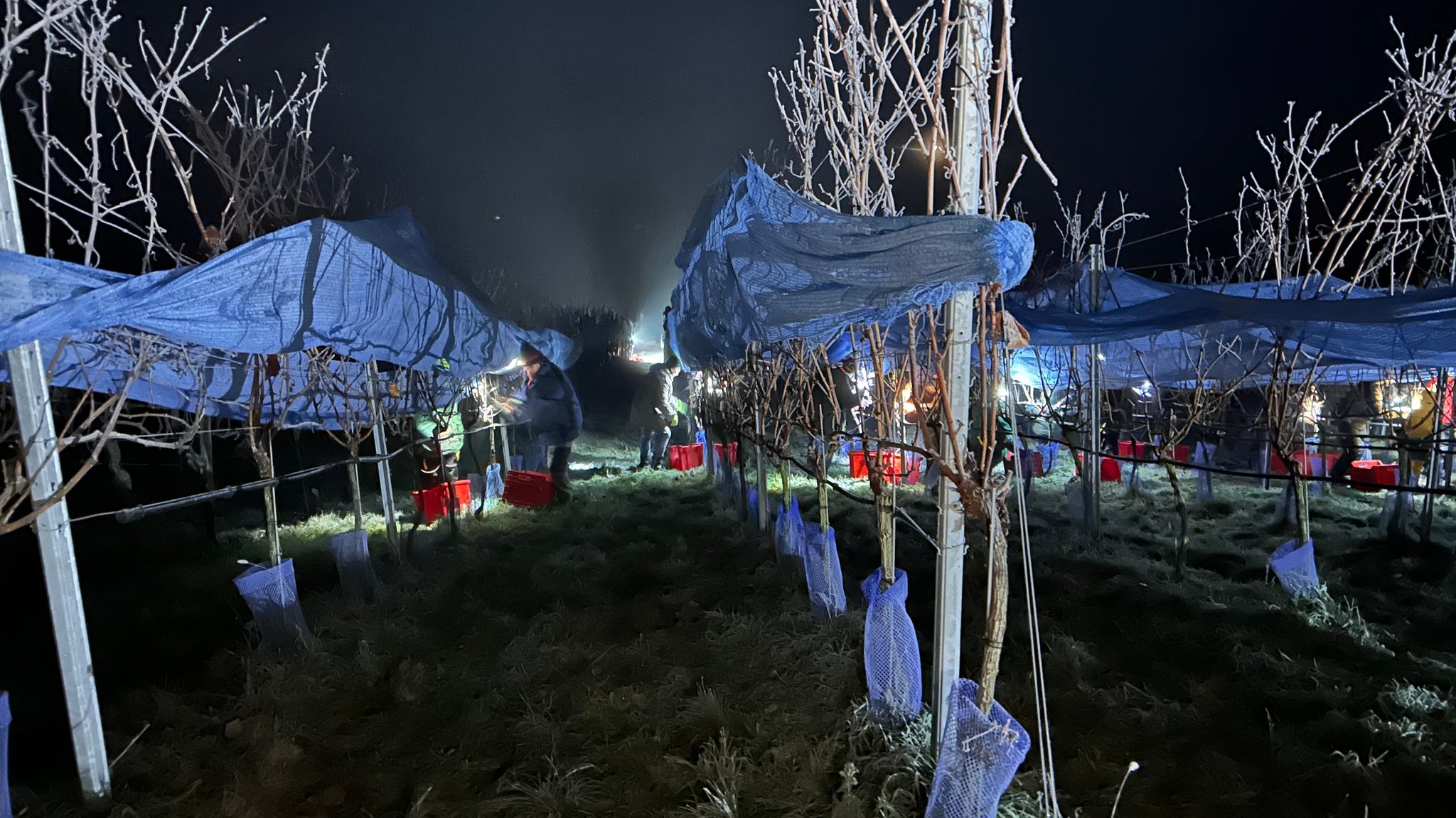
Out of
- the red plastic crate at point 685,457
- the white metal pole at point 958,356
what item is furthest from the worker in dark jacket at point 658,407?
the white metal pole at point 958,356

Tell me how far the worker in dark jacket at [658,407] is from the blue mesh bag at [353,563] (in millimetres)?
8001

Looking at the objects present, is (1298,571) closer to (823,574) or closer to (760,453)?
Result: (823,574)

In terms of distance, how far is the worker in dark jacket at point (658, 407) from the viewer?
45.0 ft

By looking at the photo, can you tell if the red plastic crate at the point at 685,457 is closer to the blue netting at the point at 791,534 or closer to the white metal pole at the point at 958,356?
the blue netting at the point at 791,534

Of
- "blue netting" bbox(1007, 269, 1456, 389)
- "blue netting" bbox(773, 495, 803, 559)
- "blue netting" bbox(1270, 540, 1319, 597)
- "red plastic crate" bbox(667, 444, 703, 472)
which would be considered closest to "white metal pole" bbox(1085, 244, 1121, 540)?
"blue netting" bbox(1007, 269, 1456, 389)

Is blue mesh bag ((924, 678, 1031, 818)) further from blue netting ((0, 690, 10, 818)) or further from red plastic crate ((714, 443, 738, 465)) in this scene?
red plastic crate ((714, 443, 738, 465))

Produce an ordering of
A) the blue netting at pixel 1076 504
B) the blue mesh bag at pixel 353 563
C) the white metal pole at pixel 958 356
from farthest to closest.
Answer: the blue netting at pixel 1076 504, the blue mesh bag at pixel 353 563, the white metal pole at pixel 958 356

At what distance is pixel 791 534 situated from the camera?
20.0ft

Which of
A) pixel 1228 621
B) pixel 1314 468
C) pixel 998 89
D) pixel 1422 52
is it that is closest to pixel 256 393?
pixel 998 89

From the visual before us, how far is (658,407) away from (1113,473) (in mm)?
8183

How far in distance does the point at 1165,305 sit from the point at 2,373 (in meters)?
6.48

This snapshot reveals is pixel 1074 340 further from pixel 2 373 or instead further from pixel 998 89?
pixel 2 373

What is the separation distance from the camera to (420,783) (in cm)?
338

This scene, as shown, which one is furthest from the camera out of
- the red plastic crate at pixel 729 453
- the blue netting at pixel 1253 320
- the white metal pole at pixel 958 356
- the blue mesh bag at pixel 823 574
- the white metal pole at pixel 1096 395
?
the red plastic crate at pixel 729 453
